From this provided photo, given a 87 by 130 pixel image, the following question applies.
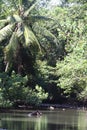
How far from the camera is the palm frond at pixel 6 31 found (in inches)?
1556

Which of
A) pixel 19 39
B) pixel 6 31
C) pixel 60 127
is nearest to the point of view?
pixel 60 127

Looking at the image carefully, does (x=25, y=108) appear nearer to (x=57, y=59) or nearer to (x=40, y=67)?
(x=40, y=67)

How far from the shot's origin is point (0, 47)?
41094 millimetres

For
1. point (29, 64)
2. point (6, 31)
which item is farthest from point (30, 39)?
point (29, 64)

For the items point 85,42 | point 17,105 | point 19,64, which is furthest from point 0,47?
point 85,42

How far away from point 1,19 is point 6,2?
20.2 feet

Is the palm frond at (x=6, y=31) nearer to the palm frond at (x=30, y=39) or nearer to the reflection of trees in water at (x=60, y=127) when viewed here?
the palm frond at (x=30, y=39)

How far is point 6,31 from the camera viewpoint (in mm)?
39875

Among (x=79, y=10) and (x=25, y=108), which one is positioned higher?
(x=79, y=10)

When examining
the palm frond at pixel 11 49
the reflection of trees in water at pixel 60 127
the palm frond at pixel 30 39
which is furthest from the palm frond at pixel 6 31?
the reflection of trees in water at pixel 60 127

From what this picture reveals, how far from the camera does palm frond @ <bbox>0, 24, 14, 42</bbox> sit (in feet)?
130

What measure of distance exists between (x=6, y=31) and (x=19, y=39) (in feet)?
4.99

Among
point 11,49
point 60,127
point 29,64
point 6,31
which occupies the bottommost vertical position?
point 60,127

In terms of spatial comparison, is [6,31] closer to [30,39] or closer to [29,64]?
[30,39]
